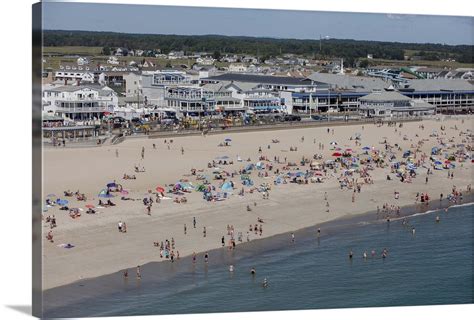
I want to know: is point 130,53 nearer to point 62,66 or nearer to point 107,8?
point 62,66

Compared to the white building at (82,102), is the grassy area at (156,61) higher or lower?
higher

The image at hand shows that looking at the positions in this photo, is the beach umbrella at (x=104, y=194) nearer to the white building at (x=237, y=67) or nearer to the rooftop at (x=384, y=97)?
the rooftop at (x=384, y=97)

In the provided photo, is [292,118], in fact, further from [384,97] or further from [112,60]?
[112,60]

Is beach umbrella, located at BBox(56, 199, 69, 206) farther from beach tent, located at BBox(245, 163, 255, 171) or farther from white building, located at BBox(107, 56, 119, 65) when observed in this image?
white building, located at BBox(107, 56, 119, 65)

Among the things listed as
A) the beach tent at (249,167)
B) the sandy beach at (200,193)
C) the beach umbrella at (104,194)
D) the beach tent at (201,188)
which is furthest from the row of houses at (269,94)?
the beach umbrella at (104,194)

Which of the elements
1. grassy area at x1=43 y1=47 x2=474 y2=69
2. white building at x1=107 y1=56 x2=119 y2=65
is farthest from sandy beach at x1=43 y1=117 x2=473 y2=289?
white building at x1=107 y1=56 x2=119 y2=65
